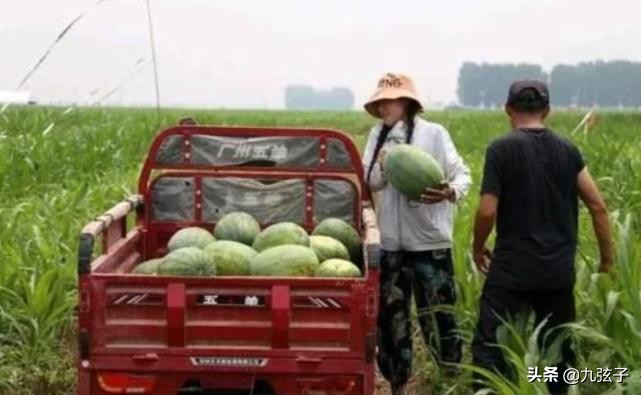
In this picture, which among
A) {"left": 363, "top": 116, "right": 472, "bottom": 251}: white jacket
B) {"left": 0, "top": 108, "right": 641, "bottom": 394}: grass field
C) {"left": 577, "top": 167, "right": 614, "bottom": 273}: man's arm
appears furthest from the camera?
{"left": 363, "top": 116, "right": 472, "bottom": 251}: white jacket

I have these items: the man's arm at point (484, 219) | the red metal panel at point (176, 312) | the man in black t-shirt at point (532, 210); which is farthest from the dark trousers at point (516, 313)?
the red metal panel at point (176, 312)

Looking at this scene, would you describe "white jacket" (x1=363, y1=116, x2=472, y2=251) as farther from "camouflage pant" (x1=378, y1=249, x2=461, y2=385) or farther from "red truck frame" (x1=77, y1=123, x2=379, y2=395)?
"red truck frame" (x1=77, y1=123, x2=379, y2=395)

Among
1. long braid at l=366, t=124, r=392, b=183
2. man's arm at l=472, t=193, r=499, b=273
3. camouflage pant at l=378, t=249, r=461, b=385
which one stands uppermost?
long braid at l=366, t=124, r=392, b=183

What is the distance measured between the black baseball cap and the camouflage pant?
1.17 meters

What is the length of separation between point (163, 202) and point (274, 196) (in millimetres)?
636

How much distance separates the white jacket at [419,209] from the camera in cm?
567

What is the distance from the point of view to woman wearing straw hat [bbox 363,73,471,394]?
5676 millimetres

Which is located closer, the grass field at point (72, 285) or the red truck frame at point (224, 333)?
the red truck frame at point (224, 333)

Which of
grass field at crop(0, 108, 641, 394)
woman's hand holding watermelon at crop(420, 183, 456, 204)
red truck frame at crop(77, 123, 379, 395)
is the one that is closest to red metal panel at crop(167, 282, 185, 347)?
red truck frame at crop(77, 123, 379, 395)

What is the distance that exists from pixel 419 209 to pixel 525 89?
3.60 ft

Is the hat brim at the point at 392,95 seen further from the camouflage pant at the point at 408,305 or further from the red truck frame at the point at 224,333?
the red truck frame at the point at 224,333

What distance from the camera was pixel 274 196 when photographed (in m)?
6.28

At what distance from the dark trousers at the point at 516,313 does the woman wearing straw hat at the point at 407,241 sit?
68 cm

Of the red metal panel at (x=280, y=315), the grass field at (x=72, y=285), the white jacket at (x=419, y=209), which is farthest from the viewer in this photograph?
the white jacket at (x=419, y=209)
